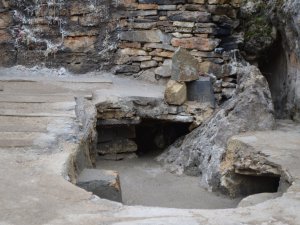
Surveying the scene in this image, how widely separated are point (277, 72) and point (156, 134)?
1.85 metres

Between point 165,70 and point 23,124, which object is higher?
point 165,70

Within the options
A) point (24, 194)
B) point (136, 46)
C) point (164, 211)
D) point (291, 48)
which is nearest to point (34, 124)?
point (24, 194)

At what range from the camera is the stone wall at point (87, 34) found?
6.74m

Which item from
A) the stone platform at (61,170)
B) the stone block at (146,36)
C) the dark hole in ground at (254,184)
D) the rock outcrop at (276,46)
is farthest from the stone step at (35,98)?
the rock outcrop at (276,46)

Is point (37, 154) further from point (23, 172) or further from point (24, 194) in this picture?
point (24, 194)

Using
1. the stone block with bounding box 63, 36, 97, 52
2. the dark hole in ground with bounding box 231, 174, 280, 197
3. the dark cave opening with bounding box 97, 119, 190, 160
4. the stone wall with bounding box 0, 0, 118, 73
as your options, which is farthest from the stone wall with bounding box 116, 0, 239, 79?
the dark hole in ground with bounding box 231, 174, 280, 197

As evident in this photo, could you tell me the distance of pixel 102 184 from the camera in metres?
3.51

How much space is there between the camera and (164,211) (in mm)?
2873

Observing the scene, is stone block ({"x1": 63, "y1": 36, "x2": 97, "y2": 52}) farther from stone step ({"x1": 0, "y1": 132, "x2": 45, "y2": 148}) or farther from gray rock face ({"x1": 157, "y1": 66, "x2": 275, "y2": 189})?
stone step ({"x1": 0, "y1": 132, "x2": 45, "y2": 148})

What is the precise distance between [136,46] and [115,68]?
463 mm

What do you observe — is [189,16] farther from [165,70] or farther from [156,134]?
[156,134]

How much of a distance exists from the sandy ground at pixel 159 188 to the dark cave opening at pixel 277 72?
1762 mm

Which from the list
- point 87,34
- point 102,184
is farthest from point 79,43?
point 102,184

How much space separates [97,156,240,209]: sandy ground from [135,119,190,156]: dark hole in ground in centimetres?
48
